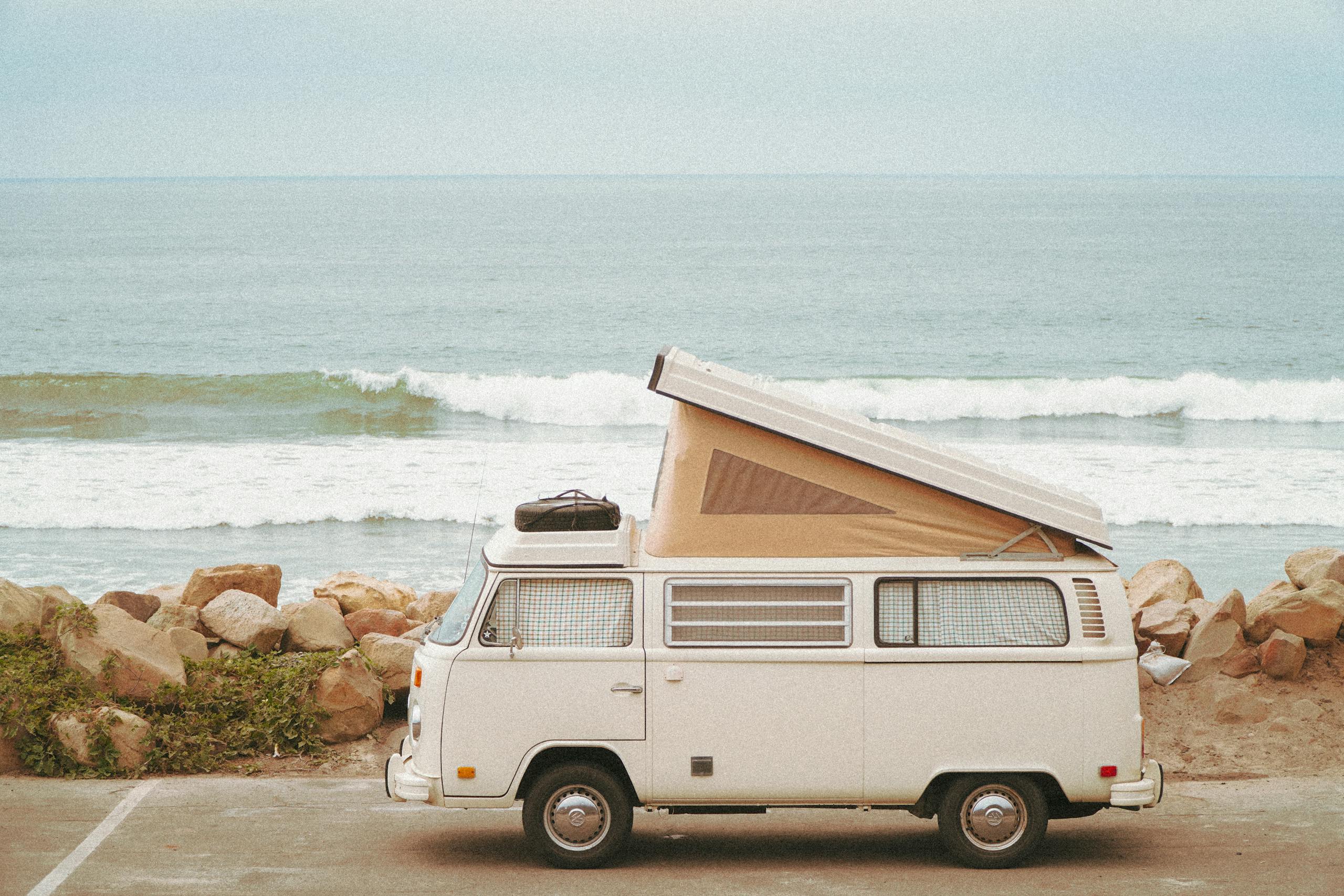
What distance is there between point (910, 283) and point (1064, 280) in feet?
24.7

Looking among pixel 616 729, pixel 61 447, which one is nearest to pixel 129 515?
pixel 61 447

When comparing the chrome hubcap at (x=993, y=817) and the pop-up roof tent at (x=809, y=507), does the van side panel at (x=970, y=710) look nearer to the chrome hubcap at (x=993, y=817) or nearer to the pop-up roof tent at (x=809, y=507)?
the chrome hubcap at (x=993, y=817)

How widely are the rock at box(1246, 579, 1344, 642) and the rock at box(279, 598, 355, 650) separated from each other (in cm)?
760

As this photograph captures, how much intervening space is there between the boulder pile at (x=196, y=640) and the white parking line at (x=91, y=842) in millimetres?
500

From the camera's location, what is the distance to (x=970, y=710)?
7465 mm

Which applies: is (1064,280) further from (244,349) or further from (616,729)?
(616,729)

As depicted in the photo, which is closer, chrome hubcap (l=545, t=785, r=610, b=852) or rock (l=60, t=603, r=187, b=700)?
chrome hubcap (l=545, t=785, r=610, b=852)

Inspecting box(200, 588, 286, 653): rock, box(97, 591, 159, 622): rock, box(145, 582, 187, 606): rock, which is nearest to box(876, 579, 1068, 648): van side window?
box(200, 588, 286, 653): rock

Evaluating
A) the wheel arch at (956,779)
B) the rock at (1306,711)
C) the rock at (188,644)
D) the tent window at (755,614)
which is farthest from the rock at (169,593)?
the rock at (1306,711)

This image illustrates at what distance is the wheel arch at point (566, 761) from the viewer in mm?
7625

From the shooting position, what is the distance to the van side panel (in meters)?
7.46

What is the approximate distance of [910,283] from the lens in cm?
6184

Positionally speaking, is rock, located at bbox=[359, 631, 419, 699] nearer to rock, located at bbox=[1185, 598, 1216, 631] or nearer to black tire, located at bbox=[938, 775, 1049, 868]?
black tire, located at bbox=[938, 775, 1049, 868]

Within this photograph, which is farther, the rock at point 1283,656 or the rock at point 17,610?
the rock at point 17,610
